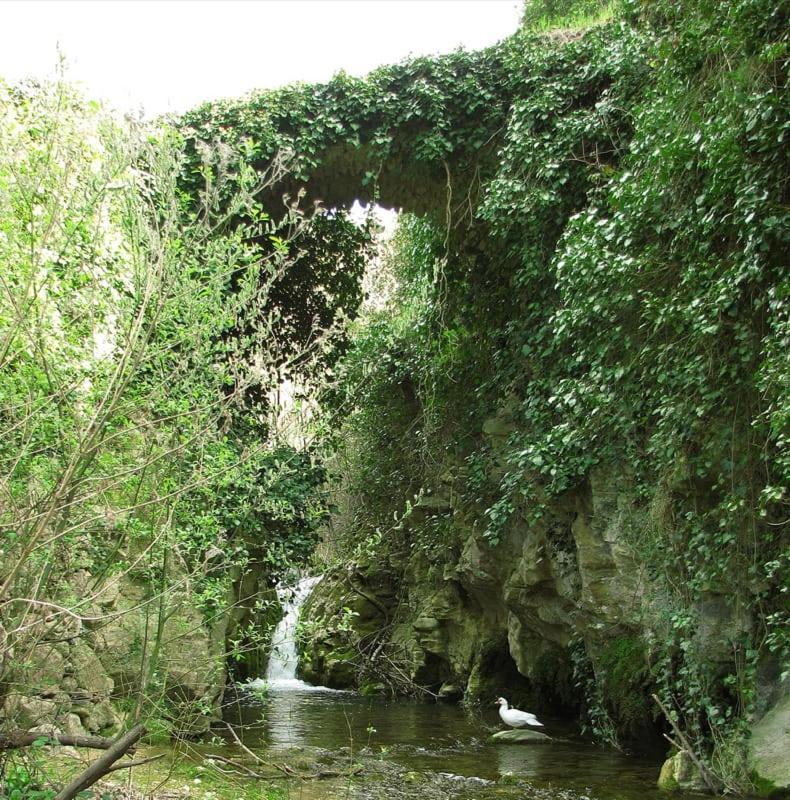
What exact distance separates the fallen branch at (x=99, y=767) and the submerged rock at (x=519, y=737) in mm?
6150

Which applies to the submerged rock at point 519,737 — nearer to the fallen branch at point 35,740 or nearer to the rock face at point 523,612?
the rock face at point 523,612

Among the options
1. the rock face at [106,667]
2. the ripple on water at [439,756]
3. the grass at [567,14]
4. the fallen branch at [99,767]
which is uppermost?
the grass at [567,14]

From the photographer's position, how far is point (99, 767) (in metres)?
3.34

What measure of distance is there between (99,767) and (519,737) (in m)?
6.30

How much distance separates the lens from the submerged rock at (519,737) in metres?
8.65

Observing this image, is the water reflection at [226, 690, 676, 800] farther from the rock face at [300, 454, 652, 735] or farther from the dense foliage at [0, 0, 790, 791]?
the rock face at [300, 454, 652, 735]

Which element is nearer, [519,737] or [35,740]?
[35,740]

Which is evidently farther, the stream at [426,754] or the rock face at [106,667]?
the stream at [426,754]

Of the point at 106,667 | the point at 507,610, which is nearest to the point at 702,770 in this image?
the point at 106,667

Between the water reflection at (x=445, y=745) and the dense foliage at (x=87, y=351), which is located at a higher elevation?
the dense foliage at (x=87, y=351)

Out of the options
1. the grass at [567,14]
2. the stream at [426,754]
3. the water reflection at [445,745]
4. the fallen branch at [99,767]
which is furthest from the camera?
the grass at [567,14]

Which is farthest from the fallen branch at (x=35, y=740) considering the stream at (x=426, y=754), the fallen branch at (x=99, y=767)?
the stream at (x=426, y=754)

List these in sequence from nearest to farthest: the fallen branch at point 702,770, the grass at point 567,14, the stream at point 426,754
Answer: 1. the fallen branch at point 702,770
2. the stream at point 426,754
3. the grass at point 567,14

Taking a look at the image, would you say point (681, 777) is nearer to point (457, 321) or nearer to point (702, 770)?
point (702, 770)
